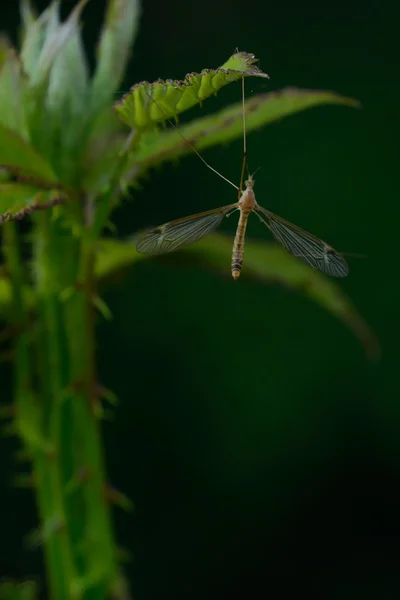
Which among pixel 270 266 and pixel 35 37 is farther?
pixel 270 266

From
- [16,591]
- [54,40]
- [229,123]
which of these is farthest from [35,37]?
[16,591]

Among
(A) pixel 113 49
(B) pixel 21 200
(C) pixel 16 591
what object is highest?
(A) pixel 113 49

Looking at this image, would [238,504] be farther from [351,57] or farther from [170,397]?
[351,57]

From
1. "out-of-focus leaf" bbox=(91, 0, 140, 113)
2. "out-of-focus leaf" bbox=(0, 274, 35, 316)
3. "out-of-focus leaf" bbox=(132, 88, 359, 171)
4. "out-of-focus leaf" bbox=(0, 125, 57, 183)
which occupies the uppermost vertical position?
"out-of-focus leaf" bbox=(91, 0, 140, 113)

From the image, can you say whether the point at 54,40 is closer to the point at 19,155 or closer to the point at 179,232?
the point at 19,155

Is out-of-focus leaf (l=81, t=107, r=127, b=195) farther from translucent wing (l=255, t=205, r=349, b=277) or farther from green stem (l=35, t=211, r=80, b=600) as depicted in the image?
translucent wing (l=255, t=205, r=349, b=277)

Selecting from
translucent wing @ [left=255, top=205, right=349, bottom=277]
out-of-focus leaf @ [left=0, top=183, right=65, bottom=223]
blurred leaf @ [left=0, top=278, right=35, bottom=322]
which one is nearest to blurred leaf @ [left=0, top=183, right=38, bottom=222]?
out-of-focus leaf @ [left=0, top=183, right=65, bottom=223]

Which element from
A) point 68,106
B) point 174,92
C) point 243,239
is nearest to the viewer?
point 174,92
